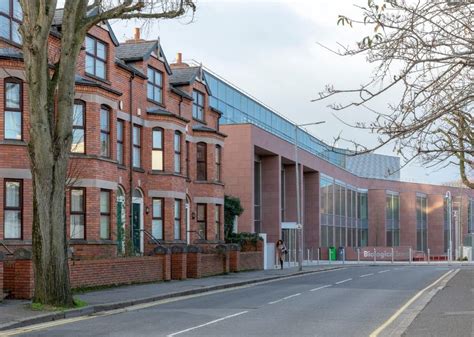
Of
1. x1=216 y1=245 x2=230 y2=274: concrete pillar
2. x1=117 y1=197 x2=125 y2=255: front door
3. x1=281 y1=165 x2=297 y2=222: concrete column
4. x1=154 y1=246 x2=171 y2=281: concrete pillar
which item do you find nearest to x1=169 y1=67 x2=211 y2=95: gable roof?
x1=216 y1=245 x2=230 y2=274: concrete pillar

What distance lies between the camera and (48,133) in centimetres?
1722

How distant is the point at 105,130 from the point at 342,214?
4826 centimetres

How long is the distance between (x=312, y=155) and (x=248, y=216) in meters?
17.1

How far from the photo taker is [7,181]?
23.1m

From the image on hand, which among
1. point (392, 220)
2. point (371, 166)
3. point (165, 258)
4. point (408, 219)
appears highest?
point (371, 166)

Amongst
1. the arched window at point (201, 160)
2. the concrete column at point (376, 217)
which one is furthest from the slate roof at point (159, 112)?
the concrete column at point (376, 217)

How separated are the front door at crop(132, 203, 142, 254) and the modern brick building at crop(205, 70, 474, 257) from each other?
8.57 meters

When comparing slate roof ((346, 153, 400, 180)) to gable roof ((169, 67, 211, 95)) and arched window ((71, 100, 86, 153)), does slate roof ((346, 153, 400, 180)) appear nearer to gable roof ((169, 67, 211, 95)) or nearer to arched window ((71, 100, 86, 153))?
gable roof ((169, 67, 211, 95))

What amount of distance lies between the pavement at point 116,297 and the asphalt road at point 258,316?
70cm

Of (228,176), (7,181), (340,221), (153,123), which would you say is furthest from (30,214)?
(340,221)

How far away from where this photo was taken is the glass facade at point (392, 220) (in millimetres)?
81562

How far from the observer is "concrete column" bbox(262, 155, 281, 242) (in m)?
52.5

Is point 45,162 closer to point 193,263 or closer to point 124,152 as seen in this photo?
point 124,152

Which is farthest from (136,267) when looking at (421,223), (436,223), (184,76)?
(436,223)
